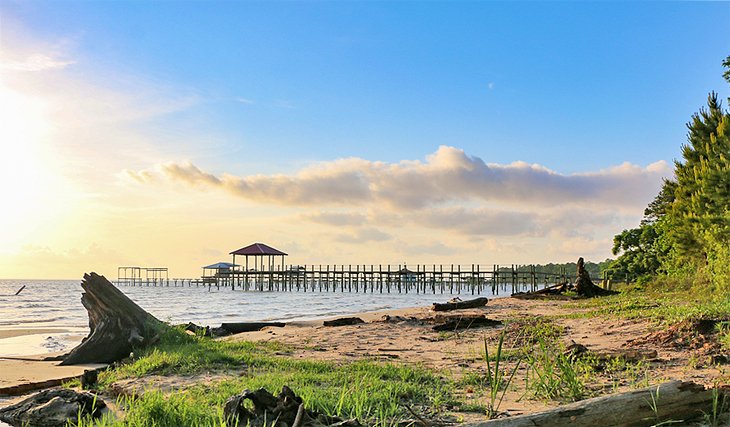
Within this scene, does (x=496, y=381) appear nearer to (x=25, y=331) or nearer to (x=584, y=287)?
(x=25, y=331)

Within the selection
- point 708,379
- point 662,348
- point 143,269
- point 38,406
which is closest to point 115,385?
point 38,406

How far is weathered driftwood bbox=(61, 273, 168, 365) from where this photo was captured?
11.0 m

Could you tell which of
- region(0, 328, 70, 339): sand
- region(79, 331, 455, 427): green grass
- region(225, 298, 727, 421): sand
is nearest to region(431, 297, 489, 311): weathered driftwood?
region(225, 298, 727, 421): sand

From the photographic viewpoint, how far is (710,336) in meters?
8.55

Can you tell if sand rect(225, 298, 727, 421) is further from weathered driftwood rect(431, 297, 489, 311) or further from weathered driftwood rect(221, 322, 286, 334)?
weathered driftwood rect(431, 297, 489, 311)

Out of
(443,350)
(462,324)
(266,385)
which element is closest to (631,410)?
(266,385)

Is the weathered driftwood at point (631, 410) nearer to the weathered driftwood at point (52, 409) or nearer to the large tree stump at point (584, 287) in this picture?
the weathered driftwood at point (52, 409)

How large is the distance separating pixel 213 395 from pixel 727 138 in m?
19.9

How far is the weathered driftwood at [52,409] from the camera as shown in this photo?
5836 millimetres

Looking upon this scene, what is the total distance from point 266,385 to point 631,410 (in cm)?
377

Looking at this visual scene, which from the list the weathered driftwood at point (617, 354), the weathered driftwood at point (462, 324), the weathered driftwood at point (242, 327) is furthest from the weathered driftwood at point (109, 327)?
the weathered driftwood at point (617, 354)

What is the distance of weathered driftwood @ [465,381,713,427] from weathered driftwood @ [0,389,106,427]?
4039mm

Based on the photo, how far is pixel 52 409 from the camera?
19.4ft

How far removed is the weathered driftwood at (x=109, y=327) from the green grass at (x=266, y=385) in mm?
598
